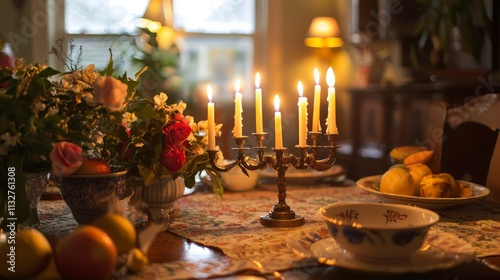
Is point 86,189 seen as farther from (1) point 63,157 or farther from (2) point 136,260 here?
(2) point 136,260

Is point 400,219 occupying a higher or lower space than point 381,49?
A: lower

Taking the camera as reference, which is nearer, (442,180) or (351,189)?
(442,180)

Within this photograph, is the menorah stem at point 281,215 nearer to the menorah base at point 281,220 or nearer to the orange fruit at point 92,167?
the menorah base at point 281,220

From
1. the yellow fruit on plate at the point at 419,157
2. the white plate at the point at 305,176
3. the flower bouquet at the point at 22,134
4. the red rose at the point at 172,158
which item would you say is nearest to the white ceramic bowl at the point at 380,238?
the red rose at the point at 172,158

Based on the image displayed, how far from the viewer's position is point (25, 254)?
84 cm

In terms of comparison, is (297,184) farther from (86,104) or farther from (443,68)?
(443,68)

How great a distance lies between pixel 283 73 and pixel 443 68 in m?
1.52

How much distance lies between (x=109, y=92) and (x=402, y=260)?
573 mm

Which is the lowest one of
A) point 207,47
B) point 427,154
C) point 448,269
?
point 448,269

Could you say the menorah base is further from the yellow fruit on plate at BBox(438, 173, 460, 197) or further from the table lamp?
the table lamp

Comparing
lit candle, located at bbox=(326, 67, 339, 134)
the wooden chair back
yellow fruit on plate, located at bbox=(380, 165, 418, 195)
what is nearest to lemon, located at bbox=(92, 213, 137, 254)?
lit candle, located at bbox=(326, 67, 339, 134)

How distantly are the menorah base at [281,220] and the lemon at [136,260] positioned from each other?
400 millimetres

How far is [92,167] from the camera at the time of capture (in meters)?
1.12

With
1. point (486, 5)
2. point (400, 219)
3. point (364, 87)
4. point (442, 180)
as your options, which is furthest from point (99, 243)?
point (364, 87)
